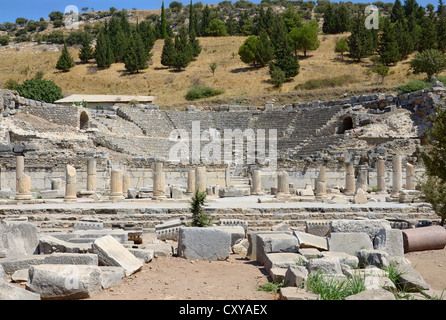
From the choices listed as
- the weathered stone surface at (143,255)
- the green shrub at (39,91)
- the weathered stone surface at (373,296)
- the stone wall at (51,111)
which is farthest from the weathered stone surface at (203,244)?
the green shrub at (39,91)

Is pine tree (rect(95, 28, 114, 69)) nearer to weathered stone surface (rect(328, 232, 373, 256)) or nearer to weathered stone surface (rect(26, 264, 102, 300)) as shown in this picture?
weathered stone surface (rect(328, 232, 373, 256))

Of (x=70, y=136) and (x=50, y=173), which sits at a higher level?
(x=70, y=136)

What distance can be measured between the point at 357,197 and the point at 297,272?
10799mm

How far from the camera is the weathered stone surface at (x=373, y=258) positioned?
24.9 feet

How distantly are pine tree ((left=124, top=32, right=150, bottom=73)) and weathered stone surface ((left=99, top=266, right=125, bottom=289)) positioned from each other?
54491mm

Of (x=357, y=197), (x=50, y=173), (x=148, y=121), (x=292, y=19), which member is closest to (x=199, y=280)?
(x=357, y=197)

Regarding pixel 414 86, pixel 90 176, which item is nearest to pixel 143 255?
pixel 90 176

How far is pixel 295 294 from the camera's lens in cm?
594

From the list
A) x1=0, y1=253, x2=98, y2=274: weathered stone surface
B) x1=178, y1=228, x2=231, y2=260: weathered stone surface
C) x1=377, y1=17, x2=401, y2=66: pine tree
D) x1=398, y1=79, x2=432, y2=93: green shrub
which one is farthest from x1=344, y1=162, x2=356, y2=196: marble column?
x1=377, y1=17, x2=401, y2=66: pine tree

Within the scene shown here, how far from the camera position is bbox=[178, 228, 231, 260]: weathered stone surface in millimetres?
8883

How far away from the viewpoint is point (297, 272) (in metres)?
6.62

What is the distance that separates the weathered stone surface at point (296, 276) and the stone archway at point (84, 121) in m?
29.5
